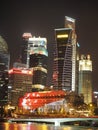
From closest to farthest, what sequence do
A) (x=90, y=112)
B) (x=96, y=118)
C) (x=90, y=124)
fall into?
1. (x=96, y=118)
2. (x=90, y=124)
3. (x=90, y=112)

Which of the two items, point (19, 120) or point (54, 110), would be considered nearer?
point (19, 120)

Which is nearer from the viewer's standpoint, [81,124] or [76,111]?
[81,124]

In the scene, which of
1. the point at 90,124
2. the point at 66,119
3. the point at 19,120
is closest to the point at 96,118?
the point at 66,119

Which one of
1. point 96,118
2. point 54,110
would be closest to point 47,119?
point 96,118

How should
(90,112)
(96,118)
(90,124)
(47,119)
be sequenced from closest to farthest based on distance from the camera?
(96,118)
(47,119)
(90,124)
(90,112)

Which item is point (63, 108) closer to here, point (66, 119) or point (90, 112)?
point (90, 112)

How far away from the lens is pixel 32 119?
461ft

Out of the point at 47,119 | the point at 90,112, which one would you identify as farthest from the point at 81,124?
the point at 90,112

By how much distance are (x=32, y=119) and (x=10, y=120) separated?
14305 mm

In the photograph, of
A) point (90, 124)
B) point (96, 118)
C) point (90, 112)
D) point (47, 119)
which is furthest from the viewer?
point (90, 112)

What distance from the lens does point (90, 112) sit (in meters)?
198

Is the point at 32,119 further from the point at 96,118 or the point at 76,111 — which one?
the point at 76,111

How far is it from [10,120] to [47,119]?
23.7 meters

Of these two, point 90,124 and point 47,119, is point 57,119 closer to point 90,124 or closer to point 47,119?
point 47,119
